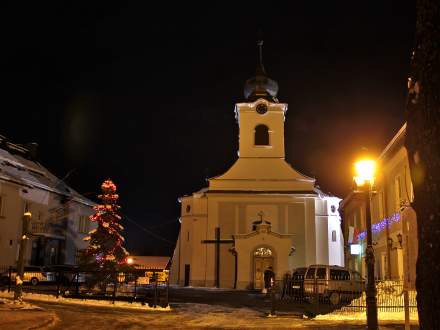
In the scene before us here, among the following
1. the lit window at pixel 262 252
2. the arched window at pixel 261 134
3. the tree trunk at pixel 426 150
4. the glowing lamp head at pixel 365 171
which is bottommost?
the tree trunk at pixel 426 150

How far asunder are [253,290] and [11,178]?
18.8 m

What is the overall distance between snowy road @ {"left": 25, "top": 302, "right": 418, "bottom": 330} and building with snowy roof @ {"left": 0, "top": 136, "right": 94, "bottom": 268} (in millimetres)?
16382

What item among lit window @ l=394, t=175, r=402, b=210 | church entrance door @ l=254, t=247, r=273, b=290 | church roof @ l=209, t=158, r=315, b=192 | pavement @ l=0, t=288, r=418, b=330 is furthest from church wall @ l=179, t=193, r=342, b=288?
pavement @ l=0, t=288, r=418, b=330

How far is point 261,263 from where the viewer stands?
38.2 metres

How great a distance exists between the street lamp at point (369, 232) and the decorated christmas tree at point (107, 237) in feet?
53.5

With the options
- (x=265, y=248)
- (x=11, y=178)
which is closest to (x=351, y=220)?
(x=265, y=248)

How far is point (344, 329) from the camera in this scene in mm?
14469

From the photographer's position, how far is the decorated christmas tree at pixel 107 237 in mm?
27062

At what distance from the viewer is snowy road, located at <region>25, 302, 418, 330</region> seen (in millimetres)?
14906

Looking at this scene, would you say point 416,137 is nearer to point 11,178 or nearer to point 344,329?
point 344,329

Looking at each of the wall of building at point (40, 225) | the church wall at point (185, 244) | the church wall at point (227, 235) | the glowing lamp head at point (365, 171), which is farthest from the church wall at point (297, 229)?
the glowing lamp head at point (365, 171)

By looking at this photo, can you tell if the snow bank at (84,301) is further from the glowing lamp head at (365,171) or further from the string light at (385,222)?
the string light at (385,222)

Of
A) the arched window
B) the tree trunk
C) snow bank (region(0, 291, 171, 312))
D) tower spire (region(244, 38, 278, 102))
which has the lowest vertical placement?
snow bank (region(0, 291, 171, 312))

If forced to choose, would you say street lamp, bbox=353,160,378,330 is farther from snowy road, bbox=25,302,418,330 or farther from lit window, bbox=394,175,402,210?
lit window, bbox=394,175,402,210
